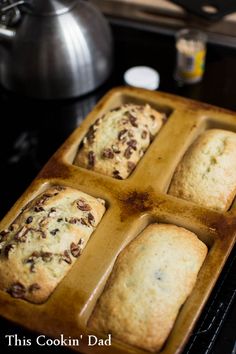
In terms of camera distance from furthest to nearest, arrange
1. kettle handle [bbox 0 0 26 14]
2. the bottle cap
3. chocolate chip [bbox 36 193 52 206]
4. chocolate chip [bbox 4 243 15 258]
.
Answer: the bottle cap
kettle handle [bbox 0 0 26 14]
chocolate chip [bbox 36 193 52 206]
chocolate chip [bbox 4 243 15 258]

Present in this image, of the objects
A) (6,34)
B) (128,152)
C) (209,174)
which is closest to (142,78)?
(6,34)

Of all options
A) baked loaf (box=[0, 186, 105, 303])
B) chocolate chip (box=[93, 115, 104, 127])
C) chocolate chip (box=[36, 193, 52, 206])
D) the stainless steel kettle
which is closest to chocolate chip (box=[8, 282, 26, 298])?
baked loaf (box=[0, 186, 105, 303])

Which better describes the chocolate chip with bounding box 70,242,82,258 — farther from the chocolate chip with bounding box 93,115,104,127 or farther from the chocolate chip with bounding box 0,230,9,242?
the chocolate chip with bounding box 93,115,104,127

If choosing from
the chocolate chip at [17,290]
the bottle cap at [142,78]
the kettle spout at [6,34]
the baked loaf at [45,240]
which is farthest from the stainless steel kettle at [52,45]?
the chocolate chip at [17,290]

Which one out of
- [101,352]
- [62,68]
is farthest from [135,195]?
[62,68]

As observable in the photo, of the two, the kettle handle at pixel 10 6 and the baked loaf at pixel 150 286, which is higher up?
the kettle handle at pixel 10 6

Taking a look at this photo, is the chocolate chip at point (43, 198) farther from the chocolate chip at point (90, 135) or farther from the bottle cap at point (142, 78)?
the bottle cap at point (142, 78)
